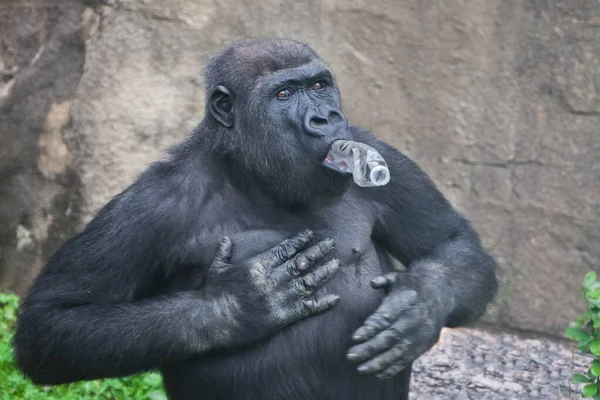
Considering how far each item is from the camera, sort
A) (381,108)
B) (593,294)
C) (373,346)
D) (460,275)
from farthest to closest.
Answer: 1. (381,108)
2. (460,275)
3. (593,294)
4. (373,346)

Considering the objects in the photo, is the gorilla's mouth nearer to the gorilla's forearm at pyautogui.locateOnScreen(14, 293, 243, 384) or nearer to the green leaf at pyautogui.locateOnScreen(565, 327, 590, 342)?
the gorilla's forearm at pyautogui.locateOnScreen(14, 293, 243, 384)

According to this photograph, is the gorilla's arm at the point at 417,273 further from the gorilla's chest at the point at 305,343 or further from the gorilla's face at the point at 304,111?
the gorilla's face at the point at 304,111

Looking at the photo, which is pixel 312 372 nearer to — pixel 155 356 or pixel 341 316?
pixel 341 316

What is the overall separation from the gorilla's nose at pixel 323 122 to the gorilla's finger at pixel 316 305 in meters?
0.65

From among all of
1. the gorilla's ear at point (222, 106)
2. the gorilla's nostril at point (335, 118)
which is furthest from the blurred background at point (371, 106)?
the gorilla's nostril at point (335, 118)

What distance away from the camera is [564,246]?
699 centimetres

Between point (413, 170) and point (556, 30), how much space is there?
2.29m

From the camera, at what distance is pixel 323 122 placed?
4.38 m

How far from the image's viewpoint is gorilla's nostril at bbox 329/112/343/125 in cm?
437

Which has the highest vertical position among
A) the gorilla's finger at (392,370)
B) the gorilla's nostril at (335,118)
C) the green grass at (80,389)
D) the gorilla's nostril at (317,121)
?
the gorilla's nostril at (335,118)

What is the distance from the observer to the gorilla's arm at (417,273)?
4.11m

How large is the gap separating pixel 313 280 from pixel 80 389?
2.35 metres

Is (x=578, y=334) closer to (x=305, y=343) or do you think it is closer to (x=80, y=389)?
(x=305, y=343)

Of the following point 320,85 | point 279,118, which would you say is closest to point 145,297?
point 279,118
